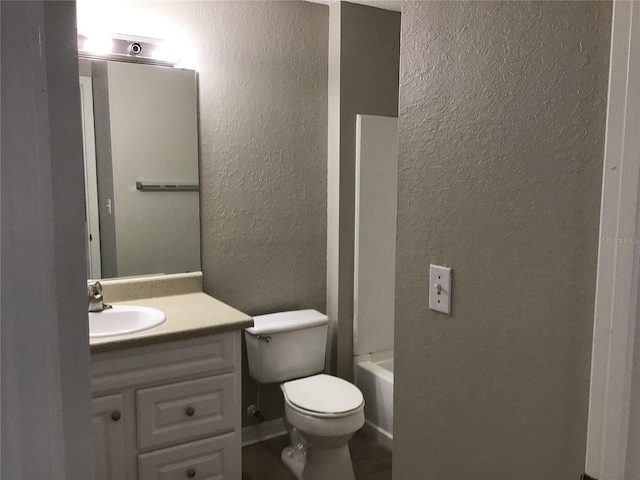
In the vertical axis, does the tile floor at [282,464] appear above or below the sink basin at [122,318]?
below

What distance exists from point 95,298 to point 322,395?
100 cm

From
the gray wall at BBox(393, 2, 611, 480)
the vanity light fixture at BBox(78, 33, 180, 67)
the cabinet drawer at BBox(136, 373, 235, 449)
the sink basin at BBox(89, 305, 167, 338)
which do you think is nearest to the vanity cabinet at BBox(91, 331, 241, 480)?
the cabinet drawer at BBox(136, 373, 235, 449)

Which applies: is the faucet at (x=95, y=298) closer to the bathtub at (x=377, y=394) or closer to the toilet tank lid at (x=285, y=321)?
the toilet tank lid at (x=285, y=321)

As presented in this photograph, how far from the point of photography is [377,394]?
2.72 meters

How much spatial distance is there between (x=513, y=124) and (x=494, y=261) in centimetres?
28

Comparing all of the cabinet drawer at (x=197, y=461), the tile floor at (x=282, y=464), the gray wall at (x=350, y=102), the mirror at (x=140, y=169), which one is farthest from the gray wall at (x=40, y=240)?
the gray wall at (x=350, y=102)

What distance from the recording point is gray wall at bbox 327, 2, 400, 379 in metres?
2.64

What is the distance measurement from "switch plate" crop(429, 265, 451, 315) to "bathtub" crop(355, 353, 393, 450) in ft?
4.74

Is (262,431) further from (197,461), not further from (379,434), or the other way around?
(197,461)

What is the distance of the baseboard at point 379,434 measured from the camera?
267 centimetres

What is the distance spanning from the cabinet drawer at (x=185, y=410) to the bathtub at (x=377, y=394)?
35.9 inches

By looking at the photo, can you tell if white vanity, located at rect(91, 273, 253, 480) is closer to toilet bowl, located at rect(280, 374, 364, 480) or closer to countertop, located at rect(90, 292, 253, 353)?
countertop, located at rect(90, 292, 253, 353)

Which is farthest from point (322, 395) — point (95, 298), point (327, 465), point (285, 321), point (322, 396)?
point (95, 298)

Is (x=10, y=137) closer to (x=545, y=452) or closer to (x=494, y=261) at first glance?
(x=494, y=261)
